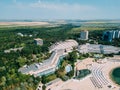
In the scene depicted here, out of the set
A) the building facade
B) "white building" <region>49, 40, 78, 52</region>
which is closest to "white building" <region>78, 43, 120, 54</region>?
"white building" <region>49, 40, 78, 52</region>

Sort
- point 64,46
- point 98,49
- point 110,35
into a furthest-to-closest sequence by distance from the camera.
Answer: point 110,35
point 64,46
point 98,49

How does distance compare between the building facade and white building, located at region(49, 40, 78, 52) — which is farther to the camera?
the building facade

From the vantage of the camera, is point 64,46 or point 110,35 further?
point 110,35

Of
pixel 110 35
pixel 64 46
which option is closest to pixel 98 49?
pixel 64 46

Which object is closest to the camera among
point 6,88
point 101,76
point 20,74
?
point 6,88

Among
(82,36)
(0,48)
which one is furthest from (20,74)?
(82,36)

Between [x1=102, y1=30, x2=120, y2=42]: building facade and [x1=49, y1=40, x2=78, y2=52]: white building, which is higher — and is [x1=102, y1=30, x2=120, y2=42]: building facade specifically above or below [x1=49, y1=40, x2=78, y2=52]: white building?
above

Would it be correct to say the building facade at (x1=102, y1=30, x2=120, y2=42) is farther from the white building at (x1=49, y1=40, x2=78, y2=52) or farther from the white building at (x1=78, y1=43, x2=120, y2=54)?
the white building at (x1=49, y1=40, x2=78, y2=52)

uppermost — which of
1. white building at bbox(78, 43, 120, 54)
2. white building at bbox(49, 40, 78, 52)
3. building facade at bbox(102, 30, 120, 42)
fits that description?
building facade at bbox(102, 30, 120, 42)

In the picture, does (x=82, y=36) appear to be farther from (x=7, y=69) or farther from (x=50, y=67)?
(x=7, y=69)

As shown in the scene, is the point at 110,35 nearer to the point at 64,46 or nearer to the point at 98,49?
the point at 98,49

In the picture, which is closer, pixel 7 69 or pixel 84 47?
pixel 7 69
